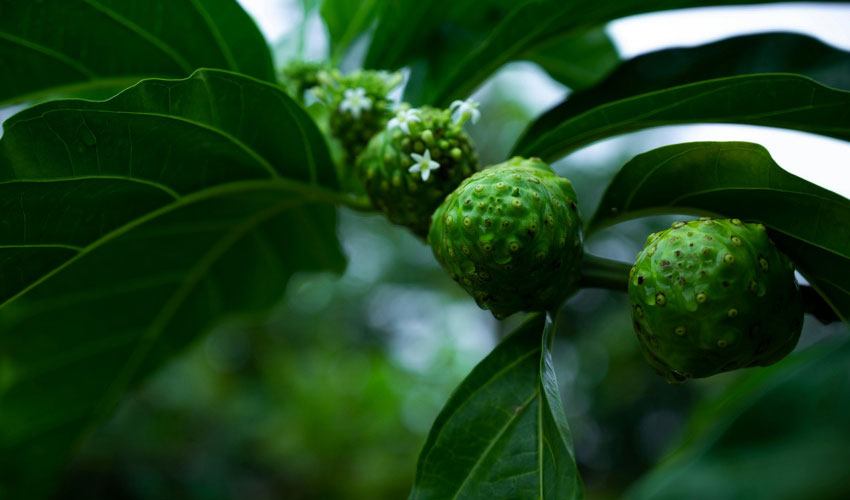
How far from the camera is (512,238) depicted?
2.27 feet

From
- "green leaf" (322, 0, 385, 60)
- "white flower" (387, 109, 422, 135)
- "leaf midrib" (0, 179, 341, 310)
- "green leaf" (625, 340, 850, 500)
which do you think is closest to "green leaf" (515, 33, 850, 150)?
"white flower" (387, 109, 422, 135)

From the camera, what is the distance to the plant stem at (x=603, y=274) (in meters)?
0.78

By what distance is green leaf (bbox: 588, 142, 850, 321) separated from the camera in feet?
2.21

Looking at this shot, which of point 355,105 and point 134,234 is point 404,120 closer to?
point 355,105

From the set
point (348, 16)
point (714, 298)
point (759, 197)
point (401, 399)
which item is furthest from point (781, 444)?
point (401, 399)

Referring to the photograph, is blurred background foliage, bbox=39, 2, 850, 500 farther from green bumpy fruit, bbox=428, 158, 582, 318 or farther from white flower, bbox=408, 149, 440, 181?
white flower, bbox=408, 149, 440, 181

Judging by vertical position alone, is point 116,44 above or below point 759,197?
above

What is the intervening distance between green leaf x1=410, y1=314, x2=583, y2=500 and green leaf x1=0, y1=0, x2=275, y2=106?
1.93 ft

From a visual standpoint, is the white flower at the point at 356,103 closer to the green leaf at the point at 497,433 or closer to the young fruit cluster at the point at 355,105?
the young fruit cluster at the point at 355,105

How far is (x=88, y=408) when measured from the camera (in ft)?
4.47

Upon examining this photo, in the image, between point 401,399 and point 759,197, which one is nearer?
point 759,197

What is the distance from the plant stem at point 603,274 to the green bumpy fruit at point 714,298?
85mm

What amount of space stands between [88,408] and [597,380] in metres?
4.65

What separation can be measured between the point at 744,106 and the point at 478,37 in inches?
21.0
